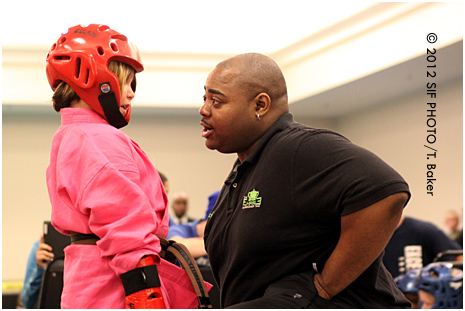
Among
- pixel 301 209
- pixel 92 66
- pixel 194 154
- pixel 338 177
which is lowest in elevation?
pixel 194 154

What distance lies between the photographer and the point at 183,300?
79.5 inches

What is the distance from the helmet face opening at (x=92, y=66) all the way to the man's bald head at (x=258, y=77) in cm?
40

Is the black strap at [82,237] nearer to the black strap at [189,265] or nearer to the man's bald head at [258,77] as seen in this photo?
the black strap at [189,265]

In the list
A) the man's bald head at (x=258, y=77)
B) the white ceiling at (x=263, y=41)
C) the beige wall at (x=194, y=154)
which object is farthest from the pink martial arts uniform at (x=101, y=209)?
the beige wall at (x=194, y=154)

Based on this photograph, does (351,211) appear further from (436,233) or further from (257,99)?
(436,233)

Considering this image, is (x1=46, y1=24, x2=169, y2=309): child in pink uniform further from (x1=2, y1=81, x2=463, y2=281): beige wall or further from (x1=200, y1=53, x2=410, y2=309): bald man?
(x1=2, y1=81, x2=463, y2=281): beige wall

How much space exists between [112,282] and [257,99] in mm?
815

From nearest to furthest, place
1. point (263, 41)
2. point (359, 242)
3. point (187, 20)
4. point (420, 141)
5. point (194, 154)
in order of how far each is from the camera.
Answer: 1. point (359, 242)
2. point (187, 20)
3. point (263, 41)
4. point (420, 141)
5. point (194, 154)

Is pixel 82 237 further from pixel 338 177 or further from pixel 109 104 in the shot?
pixel 338 177

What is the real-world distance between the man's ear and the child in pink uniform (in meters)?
0.45

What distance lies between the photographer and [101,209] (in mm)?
1839

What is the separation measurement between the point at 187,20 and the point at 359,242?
6965 mm

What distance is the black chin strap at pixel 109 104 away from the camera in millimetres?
2110

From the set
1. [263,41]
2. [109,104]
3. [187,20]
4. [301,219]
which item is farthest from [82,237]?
[263,41]
